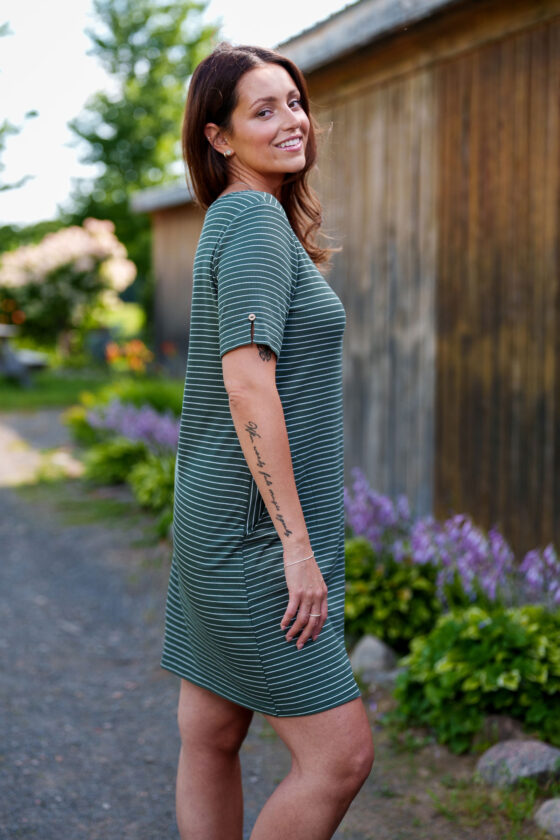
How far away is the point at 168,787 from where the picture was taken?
2906 millimetres

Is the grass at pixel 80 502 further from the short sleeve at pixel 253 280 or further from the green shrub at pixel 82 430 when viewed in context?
the short sleeve at pixel 253 280

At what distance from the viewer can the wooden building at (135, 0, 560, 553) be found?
416 centimetres

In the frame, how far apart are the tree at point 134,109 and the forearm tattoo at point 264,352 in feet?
70.0

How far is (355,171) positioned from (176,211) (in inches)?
279

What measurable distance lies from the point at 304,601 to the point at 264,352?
43 centimetres

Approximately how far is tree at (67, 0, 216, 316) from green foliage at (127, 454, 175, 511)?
16.2 meters

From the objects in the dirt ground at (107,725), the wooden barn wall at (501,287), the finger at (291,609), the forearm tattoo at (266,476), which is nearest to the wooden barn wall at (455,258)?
the wooden barn wall at (501,287)

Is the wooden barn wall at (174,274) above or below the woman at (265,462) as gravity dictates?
above

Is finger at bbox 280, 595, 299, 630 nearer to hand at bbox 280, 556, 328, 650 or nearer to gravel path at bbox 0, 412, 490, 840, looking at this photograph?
hand at bbox 280, 556, 328, 650

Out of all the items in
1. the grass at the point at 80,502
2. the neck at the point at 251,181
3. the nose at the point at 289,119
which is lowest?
the grass at the point at 80,502

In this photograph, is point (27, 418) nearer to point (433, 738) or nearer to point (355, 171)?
point (355, 171)

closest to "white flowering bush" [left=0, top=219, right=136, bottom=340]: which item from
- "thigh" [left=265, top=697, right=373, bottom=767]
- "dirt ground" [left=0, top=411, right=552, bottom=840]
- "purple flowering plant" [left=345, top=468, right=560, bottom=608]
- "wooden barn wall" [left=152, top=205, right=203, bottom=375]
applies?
"wooden barn wall" [left=152, top=205, right=203, bottom=375]

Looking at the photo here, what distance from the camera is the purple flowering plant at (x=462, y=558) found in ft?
10.4

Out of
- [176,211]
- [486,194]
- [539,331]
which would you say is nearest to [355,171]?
[486,194]
